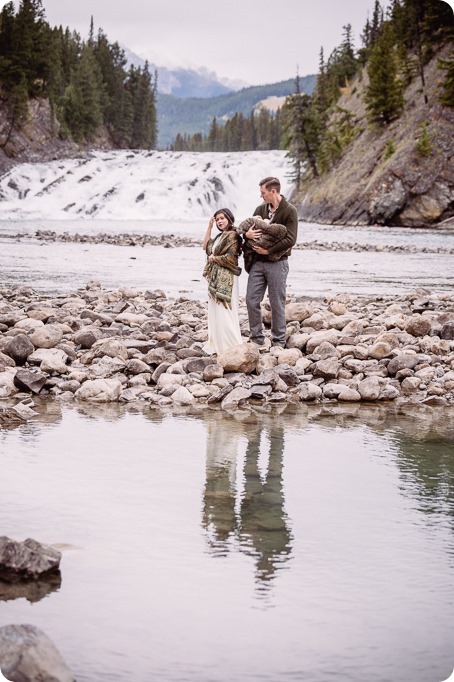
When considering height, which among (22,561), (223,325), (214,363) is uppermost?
(223,325)

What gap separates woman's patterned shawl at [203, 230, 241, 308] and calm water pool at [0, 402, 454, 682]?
2.54 m

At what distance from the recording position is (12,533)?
4.39 meters

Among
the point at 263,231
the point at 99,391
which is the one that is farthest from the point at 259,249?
the point at 99,391

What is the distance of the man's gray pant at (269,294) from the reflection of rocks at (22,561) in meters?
6.59

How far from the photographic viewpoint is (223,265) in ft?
31.4

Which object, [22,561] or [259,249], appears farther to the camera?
[259,249]

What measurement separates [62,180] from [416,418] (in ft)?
217

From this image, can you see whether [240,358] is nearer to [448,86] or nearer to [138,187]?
[448,86]

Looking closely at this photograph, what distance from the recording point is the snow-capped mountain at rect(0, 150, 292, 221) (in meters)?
64.6

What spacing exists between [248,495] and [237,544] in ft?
3.06

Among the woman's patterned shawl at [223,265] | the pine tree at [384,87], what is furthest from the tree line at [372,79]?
the woman's patterned shawl at [223,265]

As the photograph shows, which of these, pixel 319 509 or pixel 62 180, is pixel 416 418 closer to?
pixel 319 509

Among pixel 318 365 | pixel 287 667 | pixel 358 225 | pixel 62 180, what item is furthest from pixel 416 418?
pixel 62 180

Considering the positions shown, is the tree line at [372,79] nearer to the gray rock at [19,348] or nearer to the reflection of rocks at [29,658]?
the gray rock at [19,348]
